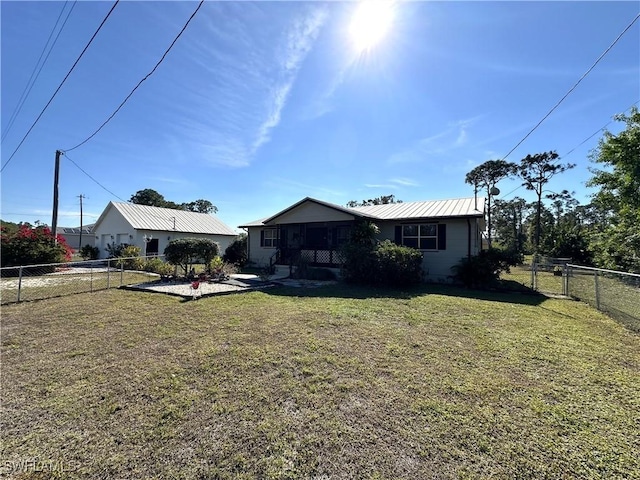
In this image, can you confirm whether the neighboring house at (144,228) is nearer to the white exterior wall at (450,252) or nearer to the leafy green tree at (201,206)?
the white exterior wall at (450,252)

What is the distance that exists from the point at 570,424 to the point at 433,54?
30.6 feet

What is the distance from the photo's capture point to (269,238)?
59.8 ft

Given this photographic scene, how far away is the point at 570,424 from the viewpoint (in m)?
2.77

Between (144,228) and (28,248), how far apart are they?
298 inches

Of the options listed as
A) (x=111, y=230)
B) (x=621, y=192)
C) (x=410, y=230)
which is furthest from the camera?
(x=111, y=230)

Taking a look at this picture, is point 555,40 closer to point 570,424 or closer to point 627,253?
point 627,253

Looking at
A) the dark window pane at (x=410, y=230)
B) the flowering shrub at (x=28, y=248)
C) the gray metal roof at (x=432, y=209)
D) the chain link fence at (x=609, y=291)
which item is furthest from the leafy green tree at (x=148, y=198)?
the chain link fence at (x=609, y=291)

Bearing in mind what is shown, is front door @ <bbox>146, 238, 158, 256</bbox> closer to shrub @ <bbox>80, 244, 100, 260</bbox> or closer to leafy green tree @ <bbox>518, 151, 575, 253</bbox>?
shrub @ <bbox>80, 244, 100, 260</bbox>

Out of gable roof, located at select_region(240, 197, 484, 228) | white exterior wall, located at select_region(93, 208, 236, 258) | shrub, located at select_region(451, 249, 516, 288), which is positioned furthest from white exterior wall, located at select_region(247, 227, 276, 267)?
shrub, located at select_region(451, 249, 516, 288)

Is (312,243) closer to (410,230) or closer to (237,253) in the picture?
(410,230)

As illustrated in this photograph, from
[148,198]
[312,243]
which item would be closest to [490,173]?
[312,243]

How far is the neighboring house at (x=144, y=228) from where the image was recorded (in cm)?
2223

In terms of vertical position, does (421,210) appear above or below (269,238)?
above

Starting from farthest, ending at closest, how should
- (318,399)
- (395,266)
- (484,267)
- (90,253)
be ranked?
(90,253) < (484,267) < (395,266) < (318,399)
